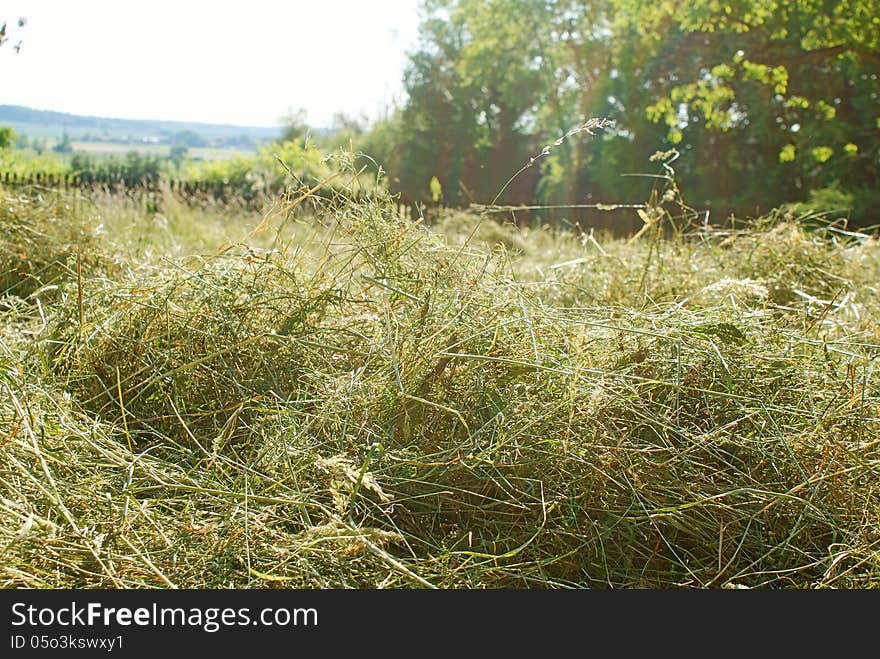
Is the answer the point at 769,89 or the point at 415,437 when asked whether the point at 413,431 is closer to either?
the point at 415,437

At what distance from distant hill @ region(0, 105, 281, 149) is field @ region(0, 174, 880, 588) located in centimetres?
481

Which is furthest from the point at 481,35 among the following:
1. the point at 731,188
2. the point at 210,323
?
the point at 210,323

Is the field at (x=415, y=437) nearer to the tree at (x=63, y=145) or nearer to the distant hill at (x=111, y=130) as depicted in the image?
the distant hill at (x=111, y=130)

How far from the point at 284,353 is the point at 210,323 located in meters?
0.28

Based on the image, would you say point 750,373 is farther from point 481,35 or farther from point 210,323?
point 481,35

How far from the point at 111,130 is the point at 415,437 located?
11.7 meters

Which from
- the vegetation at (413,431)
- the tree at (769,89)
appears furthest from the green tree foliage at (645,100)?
the vegetation at (413,431)

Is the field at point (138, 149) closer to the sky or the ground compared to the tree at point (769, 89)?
closer to the ground

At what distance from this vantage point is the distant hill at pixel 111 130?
7.35 meters

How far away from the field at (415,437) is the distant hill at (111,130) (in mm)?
4815

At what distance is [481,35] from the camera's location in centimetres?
2231

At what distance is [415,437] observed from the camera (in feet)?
6.65

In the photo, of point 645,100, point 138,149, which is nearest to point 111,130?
point 138,149

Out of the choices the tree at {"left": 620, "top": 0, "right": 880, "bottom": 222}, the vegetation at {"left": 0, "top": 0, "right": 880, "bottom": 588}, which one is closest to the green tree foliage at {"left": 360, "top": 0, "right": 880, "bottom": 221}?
the tree at {"left": 620, "top": 0, "right": 880, "bottom": 222}
